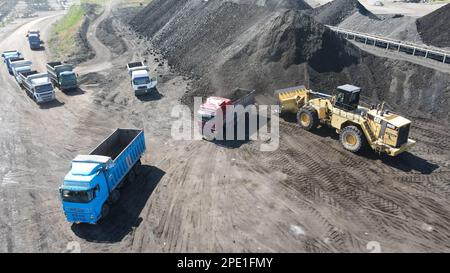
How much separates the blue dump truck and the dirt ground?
2.22ft

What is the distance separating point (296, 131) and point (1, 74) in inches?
1237

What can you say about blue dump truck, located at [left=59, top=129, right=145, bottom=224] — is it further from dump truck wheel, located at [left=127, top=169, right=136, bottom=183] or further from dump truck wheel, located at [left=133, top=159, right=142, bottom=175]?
dump truck wheel, located at [left=133, top=159, right=142, bottom=175]

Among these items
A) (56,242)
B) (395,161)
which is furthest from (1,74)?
(395,161)

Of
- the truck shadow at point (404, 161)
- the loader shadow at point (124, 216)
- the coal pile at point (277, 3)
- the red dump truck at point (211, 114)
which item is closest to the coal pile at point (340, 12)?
the coal pile at point (277, 3)

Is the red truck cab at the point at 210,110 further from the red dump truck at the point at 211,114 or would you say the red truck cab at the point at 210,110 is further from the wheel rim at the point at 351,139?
the wheel rim at the point at 351,139

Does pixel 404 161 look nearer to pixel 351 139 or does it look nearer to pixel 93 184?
pixel 351 139

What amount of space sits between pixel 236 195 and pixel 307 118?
7.89 m

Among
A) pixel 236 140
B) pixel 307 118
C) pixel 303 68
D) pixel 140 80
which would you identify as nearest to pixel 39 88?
pixel 140 80

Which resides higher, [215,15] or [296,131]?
[215,15]

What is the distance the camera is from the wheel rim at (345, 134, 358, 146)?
18875 mm

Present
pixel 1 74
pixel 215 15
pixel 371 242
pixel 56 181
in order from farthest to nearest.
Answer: pixel 215 15 → pixel 1 74 → pixel 56 181 → pixel 371 242

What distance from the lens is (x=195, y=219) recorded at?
48.8 feet

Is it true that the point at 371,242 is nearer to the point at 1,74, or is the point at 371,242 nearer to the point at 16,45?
the point at 1,74

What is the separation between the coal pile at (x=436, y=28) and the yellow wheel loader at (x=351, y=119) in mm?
15719
